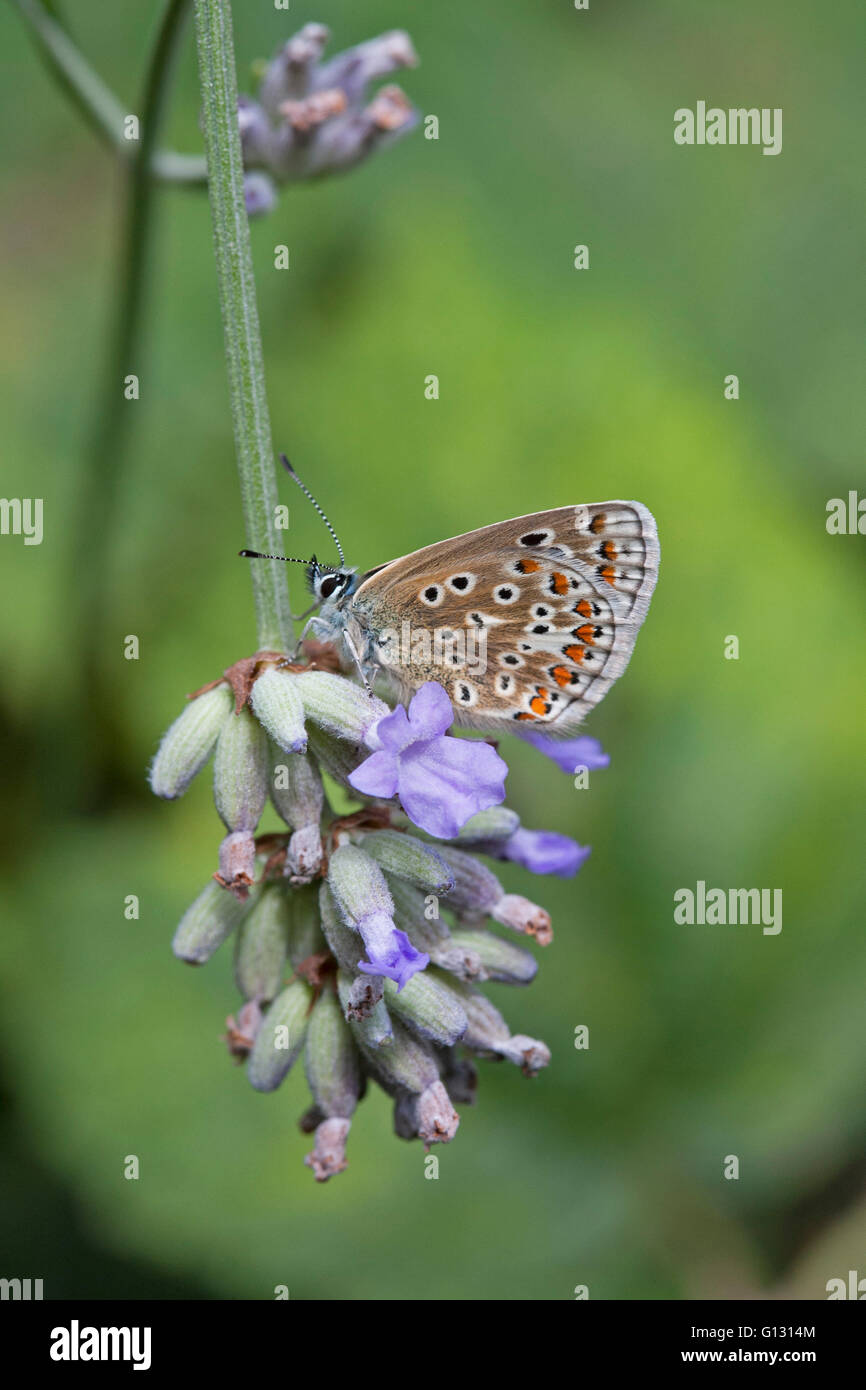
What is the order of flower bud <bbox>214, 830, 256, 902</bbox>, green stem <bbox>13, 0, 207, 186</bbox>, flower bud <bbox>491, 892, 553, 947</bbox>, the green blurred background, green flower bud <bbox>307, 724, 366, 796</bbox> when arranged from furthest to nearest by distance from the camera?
the green blurred background, green stem <bbox>13, 0, 207, 186</bbox>, flower bud <bbox>491, 892, 553, 947</bbox>, green flower bud <bbox>307, 724, 366, 796</bbox>, flower bud <bbox>214, 830, 256, 902</bbox>

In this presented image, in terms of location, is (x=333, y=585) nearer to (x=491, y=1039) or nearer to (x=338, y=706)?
(x=338, y=706)

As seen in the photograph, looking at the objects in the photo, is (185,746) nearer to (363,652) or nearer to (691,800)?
(363,652)

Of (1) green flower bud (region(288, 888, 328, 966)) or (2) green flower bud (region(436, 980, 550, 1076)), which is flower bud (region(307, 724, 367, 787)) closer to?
(1) green flower bud (region(288, 888, 328, 966))

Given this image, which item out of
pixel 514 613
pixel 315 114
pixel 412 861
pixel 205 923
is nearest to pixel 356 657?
pixel 514 613

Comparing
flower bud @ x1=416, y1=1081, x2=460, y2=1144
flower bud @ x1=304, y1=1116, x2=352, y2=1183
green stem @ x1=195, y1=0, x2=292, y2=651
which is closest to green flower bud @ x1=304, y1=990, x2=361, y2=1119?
flower bud @ x1=304, y1=1116, x2=352, y2=1183

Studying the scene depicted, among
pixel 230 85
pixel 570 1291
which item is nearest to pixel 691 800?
pixel 570 1291
